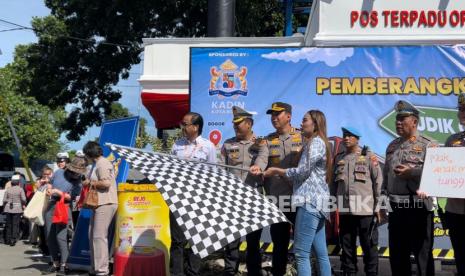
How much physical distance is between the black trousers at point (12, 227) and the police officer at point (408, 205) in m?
10.8

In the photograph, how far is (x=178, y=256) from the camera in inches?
289

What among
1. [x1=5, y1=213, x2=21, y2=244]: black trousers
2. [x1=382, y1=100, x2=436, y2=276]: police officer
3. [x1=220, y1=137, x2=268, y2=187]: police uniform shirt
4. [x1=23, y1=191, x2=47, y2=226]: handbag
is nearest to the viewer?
[x1=382, y1=100, x2=436, y2=276]: police officer

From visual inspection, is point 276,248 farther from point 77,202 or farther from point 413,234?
point 77,202

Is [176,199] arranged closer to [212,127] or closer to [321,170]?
[321,170]

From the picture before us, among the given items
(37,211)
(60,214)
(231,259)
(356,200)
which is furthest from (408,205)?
(37,211)

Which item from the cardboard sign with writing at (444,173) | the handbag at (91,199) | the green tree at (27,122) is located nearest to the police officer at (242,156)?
the handbag at (91,199)

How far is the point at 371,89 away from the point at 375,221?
6.16 feet

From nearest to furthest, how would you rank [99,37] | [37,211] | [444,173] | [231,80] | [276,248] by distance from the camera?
[444,173] < [276,248] < [231,80] < [37,211] < [99,37]

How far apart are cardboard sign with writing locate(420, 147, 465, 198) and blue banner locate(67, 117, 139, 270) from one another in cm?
430

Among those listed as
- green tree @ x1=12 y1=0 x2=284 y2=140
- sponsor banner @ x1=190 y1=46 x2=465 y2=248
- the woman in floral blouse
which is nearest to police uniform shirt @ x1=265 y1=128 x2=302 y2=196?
the woman in floral blouse

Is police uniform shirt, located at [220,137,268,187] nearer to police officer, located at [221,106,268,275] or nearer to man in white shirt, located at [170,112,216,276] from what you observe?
police officer, located at [221,106,268,275]

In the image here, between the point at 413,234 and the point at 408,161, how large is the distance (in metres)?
0.71

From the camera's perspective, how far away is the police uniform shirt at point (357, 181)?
7227mm

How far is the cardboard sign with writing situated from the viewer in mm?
5281
